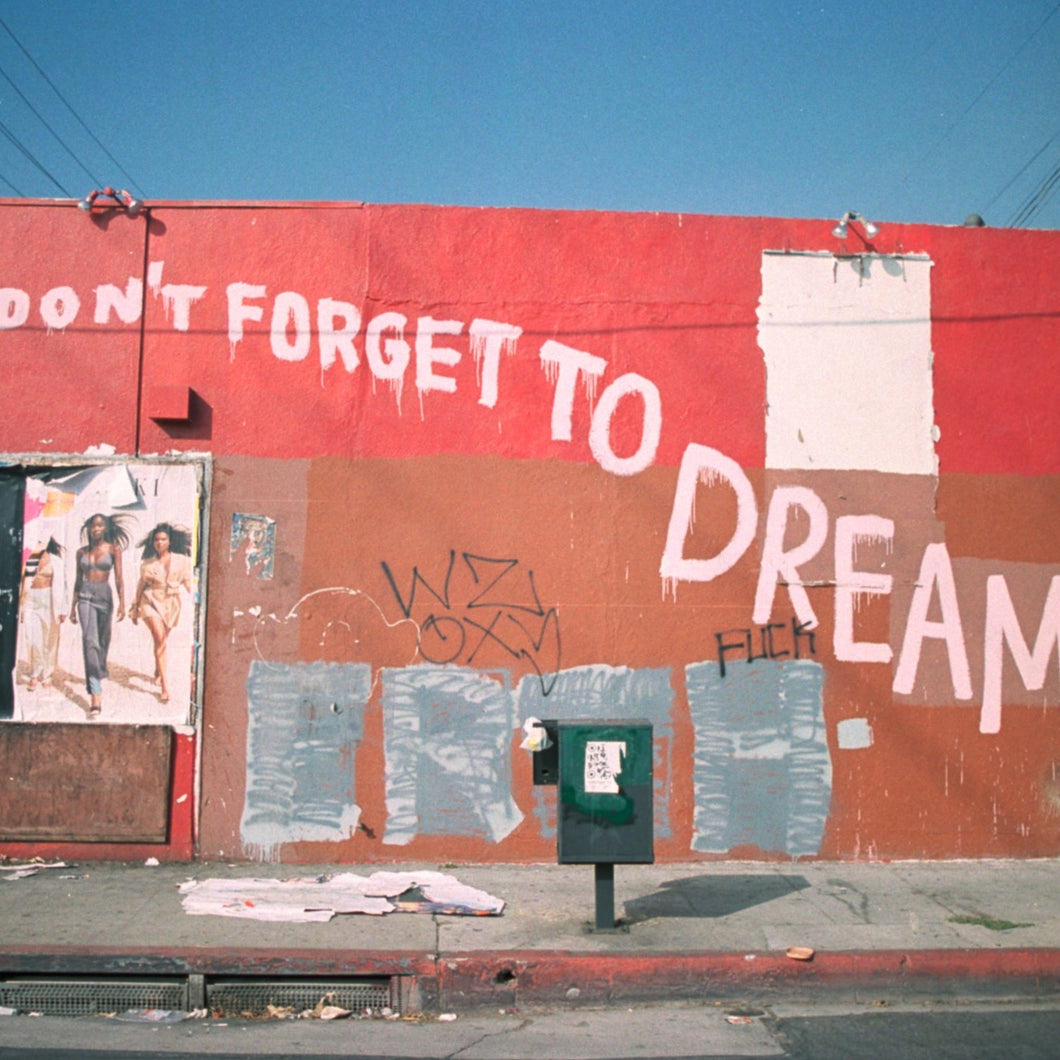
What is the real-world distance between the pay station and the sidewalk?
1.51 feet

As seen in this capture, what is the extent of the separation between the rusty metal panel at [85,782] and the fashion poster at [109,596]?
0.13m

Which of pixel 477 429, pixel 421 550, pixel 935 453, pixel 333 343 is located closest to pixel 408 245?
pixel 333 343

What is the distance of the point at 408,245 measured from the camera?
872 cm

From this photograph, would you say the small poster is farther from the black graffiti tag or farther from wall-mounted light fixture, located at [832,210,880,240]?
wall-mounted light fixture, located at [832,210,880,240]

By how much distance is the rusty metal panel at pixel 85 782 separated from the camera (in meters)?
8.34

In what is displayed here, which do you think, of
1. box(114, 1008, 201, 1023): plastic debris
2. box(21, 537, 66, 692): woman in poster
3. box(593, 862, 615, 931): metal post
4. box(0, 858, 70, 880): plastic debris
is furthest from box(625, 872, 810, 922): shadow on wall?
box(21, 537, 66, 692): woman in poster

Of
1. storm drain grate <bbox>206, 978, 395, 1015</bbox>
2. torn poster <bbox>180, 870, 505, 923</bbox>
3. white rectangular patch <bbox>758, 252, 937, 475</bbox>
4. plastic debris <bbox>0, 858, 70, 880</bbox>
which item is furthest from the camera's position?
white rectangular patch <bbox>758, 252, 937, 475</bbox>

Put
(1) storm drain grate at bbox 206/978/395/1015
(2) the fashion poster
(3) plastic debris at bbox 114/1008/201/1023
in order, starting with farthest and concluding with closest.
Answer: (2) the fashion poster, (1) storm drain grate at bbox 206/978/395/1015, (3) plastic debris at bbox 114/1008/201/1023

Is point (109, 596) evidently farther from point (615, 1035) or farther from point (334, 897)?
point (615, 1035)

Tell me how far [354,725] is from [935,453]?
16.4ft

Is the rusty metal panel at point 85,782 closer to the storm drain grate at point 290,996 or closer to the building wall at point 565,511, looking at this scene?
the building wall at point 565,511

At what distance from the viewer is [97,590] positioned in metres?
8.49

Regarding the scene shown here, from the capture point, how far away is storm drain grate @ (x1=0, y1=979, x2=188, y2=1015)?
620 cm

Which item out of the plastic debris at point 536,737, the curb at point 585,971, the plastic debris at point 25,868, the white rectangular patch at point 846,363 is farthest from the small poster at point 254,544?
the white rectangular patch at point 846,363
